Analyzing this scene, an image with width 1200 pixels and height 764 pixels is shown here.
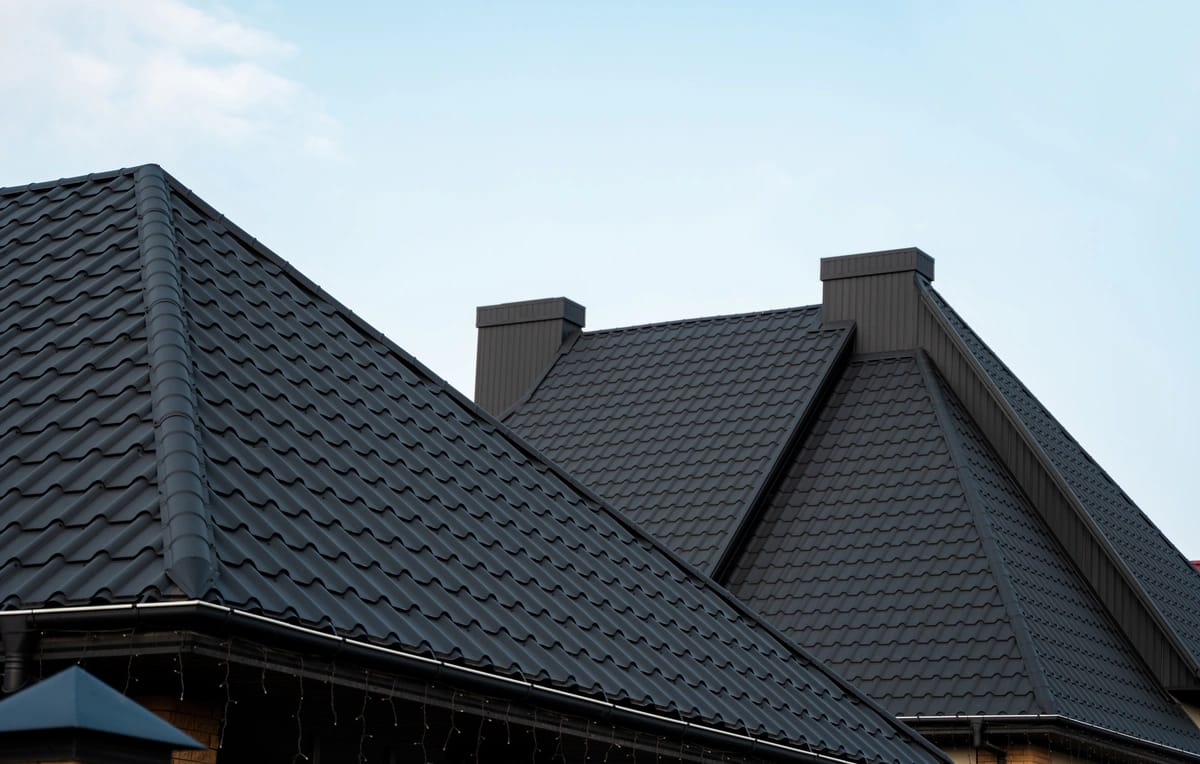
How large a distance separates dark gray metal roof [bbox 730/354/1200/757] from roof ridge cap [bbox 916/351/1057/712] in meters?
0.02

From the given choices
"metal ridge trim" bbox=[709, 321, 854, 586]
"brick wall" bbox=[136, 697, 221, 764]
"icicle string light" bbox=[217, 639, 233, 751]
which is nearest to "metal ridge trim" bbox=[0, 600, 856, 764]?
"icicle string light" bbox=[217, 639, 233, 751]

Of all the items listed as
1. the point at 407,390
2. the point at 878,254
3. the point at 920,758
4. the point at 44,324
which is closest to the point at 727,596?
the point at 920,758

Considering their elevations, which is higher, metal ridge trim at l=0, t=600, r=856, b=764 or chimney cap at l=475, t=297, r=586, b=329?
chimney cap at l=475, t=297, r=586, b=329

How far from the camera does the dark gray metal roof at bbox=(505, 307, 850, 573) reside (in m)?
20.9

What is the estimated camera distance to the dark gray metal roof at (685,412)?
824 inches

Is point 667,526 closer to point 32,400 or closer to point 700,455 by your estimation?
point 700,455

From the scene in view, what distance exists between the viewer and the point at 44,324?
951cm

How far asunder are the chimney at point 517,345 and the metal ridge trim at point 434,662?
621 inches

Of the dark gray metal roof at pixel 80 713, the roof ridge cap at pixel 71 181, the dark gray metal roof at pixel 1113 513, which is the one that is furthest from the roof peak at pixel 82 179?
the dark gray metal roof at pixel 1113 513

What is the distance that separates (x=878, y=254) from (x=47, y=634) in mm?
18152

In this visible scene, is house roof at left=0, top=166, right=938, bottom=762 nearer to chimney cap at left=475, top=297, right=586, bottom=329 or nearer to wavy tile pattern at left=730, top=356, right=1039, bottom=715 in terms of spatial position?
wavy tile pattern at left=730, top=356, right=1039, bottom=715

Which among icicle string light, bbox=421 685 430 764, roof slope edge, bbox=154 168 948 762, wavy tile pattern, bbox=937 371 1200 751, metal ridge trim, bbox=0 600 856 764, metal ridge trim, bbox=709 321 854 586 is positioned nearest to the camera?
metal ridge trim, bbox=0 600 856 764

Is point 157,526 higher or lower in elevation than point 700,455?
lower

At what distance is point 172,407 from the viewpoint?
796 cm
